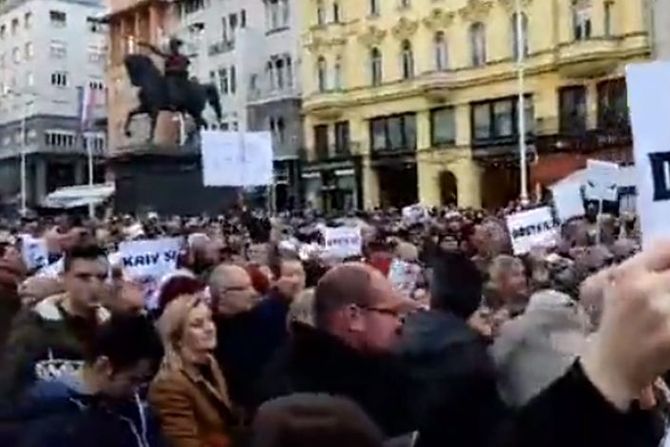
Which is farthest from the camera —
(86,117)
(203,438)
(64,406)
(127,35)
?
(127,35)

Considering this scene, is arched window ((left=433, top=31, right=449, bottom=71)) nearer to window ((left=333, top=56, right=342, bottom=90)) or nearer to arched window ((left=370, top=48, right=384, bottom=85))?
arched window ((left=370, top=48, right=384, bottom=85))

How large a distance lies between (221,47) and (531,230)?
179 ft

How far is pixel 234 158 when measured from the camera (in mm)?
17859

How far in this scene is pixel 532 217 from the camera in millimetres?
13102

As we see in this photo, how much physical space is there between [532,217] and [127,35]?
66133 mm

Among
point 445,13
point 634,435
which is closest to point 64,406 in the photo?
point 634,435

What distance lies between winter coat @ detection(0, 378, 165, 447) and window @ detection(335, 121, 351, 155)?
54.7 m

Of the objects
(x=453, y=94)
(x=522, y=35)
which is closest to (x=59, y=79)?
(x=453, y=94)

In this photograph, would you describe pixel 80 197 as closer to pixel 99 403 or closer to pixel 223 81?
pixel 223 81

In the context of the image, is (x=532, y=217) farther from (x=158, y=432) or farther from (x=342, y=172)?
(x=342, y=172)

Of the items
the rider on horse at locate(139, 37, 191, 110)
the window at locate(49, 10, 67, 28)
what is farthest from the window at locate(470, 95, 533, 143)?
the window at locate(49, 10, 67, 28)

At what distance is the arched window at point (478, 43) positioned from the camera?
2108 inches

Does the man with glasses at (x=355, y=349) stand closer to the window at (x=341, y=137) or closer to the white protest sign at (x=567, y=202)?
the white protest sign at (x=567, y=202)

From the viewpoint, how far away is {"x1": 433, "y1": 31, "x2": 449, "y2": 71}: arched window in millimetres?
55406
